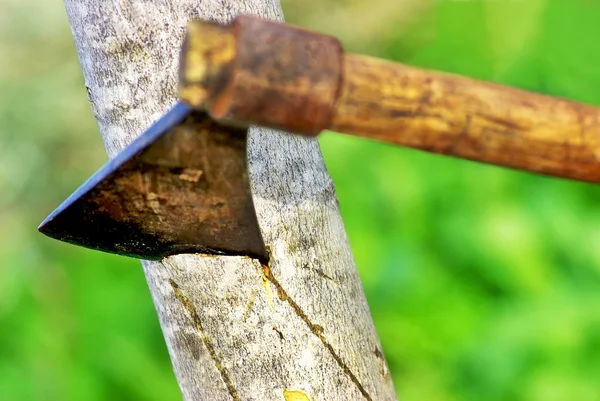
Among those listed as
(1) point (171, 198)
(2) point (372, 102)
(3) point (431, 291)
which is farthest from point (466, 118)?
(3) point (431, 291)

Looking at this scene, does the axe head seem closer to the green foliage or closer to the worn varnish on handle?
the worn varnish on handle

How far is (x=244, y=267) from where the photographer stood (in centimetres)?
47

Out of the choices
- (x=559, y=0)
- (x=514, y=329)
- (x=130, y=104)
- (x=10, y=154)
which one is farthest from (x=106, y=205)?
(x=10, y=154)

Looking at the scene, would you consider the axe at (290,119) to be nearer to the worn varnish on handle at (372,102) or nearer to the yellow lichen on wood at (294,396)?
the worn varnish on handle at (372,102)

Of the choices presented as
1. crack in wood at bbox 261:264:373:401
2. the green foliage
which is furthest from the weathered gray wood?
the green foliage

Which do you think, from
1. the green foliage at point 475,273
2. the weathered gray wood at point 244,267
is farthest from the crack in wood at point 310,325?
the green foliage at point 475,273

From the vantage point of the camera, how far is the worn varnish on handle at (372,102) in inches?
11.9

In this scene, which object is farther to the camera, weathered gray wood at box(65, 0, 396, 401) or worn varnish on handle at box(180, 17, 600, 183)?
weathered gray wood at box(65, 0, 396, 401)

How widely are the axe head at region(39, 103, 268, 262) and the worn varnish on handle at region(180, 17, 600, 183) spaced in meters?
0.08

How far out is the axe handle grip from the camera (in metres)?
0.32

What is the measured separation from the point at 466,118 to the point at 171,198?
20 centimetres

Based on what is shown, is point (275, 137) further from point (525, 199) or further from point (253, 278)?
point (525, 199)

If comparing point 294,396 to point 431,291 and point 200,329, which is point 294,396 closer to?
point 200,329

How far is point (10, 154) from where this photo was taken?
252 cm
